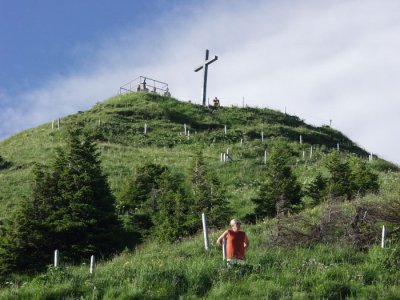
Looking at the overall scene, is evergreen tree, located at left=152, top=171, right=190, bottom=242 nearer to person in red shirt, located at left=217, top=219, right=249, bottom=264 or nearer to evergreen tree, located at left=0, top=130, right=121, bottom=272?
evergreen tree, located at left=0, top=130, right=121, bottom=272

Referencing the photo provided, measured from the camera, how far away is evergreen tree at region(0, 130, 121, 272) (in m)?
20.1

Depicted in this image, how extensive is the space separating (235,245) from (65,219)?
10.1 m

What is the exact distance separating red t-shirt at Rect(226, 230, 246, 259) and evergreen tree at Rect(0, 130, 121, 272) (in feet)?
30.2

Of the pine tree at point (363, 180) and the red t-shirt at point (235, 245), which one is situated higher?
the pine tree at point (363, 180)

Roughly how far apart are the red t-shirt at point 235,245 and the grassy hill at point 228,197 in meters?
0.30

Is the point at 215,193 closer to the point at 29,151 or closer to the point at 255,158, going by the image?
the point at 255,158

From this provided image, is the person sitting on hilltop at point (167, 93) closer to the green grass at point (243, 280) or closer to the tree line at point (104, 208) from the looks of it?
the tree line at point (104, 208)

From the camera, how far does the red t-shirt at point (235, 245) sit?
1259cm

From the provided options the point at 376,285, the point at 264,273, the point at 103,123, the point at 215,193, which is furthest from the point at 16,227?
the point at 103,123

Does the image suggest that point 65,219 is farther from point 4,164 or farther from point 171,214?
point 4,164

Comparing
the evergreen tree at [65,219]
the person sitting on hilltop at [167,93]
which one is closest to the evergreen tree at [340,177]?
the evergreen tree at [65,219]

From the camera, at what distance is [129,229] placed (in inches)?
978

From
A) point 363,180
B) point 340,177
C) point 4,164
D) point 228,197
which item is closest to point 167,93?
point 4,164

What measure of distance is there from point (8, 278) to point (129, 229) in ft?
22.9
